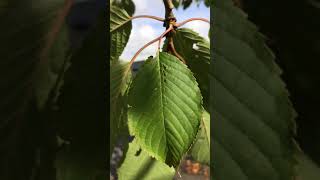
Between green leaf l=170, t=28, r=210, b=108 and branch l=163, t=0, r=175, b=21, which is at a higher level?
branch l=163, t=0, r=175, b=21

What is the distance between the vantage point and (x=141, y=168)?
614 mm

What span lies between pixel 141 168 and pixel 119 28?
0.20m

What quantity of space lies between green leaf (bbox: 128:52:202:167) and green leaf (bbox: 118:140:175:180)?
15 centimetres

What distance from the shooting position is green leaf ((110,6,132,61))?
652 mm

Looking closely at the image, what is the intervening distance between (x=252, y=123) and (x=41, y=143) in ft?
0.32

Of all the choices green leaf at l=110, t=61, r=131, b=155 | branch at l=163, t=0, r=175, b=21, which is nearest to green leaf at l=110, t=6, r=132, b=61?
green leaf at l=110, t=61, r=131, b=155

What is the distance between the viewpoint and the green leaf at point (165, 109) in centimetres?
38

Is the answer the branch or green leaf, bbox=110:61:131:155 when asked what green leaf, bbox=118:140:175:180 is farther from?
the branch

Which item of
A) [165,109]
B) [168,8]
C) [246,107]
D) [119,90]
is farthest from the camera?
[119,90]

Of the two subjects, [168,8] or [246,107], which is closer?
[246,107]

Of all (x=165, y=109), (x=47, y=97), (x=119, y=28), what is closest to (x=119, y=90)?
(x=119, y=28)

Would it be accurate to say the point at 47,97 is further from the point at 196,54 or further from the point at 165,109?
the point at 196,54

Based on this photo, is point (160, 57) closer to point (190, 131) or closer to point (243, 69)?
point (190, 131)

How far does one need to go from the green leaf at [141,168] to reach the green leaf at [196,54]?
92 millimetres
